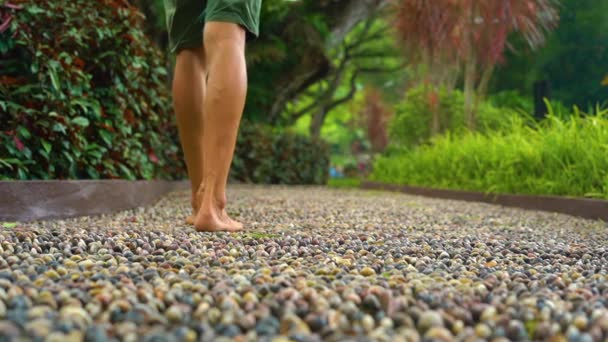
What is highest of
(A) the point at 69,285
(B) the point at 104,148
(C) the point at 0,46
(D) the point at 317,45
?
(D) the point at 317,45

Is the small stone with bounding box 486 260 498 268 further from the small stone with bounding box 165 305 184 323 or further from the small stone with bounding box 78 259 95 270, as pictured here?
the small stone with bounding box 78 259 95 270

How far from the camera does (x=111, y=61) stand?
3.08m

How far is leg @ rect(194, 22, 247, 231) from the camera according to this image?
1.83 metres

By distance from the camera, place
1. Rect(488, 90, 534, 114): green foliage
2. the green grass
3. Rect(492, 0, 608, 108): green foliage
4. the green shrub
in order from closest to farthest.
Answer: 1. the green shrub
2. the green grass
3. Rect(488, 90, 534, 114): green foliage
4. Rect(492, 0, 608, 108): green foliage

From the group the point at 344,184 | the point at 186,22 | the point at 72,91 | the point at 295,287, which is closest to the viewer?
the point at 295,287

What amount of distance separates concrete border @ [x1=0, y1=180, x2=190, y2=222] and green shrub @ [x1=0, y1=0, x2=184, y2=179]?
152 millimetres

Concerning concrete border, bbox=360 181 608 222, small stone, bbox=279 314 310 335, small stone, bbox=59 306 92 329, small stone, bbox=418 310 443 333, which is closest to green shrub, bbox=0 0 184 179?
small stone, bbox=59 306 92 329

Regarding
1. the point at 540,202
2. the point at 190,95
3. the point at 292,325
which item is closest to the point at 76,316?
the point at 292,325

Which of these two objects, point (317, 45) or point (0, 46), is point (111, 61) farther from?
point (317, 45)

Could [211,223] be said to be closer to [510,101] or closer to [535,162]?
[535,162]

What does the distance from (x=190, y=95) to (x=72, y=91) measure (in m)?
0.82

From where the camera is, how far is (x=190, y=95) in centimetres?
223

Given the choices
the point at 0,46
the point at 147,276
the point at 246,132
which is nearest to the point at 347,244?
the point at 147,276

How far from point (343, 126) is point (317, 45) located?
1958cm
